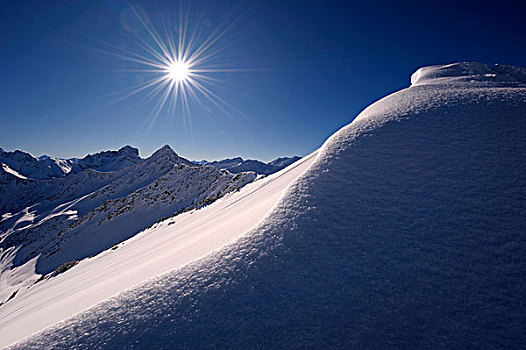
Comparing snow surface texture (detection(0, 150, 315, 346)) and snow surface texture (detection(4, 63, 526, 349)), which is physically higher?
snow surface texture (detection(0, 150, 315, 346))

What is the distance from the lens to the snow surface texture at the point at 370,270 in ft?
6.59

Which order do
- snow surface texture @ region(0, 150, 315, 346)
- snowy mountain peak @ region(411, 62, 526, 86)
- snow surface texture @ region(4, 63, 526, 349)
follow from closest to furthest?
snow surface texture @ region(4, 63, 526, 349)
snow surface texture @ region(0, 150, 315, 346)
snowy mountain peak @ region(411, 62, 526, 86)

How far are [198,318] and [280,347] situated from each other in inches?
31.7

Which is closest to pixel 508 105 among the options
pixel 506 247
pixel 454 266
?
pixel 506 247

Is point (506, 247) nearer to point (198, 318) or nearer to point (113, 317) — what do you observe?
point (198, 318)

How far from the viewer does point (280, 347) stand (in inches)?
76.2

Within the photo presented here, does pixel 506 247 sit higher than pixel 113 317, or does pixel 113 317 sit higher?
pixel 113 317

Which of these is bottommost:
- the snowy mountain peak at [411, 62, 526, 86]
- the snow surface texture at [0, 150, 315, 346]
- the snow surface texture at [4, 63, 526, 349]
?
the snow surface texture at [4, 63, 526, 349]

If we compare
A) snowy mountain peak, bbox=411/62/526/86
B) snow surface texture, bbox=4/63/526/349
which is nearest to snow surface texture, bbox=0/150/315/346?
snow surface texture, bbox=4/63/526/349

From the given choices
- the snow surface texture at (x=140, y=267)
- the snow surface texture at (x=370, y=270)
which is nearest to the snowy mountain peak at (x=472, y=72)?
the snow surface texture at (x=370, y=270)

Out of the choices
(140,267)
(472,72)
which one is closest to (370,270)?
(140,267)

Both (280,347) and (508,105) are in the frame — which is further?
(508,105)

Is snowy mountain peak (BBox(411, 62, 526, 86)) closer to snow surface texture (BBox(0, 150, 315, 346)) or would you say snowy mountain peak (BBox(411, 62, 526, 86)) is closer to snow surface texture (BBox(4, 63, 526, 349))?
snow surface texture (BBox(4, 63, 526, 349))

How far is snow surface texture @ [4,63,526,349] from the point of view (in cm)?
201
